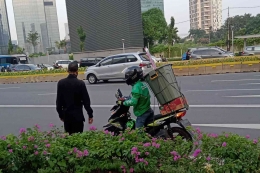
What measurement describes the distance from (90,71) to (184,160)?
13378mm

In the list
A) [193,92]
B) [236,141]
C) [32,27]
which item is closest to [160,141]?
[236,141]

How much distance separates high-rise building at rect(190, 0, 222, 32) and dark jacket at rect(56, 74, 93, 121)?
9077 cm

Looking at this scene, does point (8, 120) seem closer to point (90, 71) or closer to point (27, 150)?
point (27, 150)

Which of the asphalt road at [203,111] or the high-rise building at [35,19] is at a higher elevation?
the high-rise building at [35,19]

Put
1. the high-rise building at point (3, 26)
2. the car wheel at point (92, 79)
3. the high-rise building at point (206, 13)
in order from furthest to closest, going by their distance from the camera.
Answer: the high-rise building at point (206, 13)
the high-rise building at point (3, 26)
the car wheel at point (92, 79)

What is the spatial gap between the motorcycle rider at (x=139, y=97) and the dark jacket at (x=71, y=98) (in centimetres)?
62

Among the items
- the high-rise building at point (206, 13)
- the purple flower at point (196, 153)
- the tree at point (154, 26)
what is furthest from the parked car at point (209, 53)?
the high-rise building at point (206, 13)

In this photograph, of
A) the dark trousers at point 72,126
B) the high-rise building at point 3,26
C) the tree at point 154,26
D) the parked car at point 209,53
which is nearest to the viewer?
the dark trousers at point 72,126

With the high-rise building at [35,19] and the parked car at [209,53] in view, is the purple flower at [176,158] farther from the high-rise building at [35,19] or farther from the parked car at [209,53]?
the high-rise building at [35,19]

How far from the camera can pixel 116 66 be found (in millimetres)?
14750

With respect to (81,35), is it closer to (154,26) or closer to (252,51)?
(154,26)

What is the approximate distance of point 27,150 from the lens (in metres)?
2.98

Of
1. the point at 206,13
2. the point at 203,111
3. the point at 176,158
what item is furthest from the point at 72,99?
the point at 206,13

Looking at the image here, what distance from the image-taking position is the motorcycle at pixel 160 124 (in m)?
3.99
